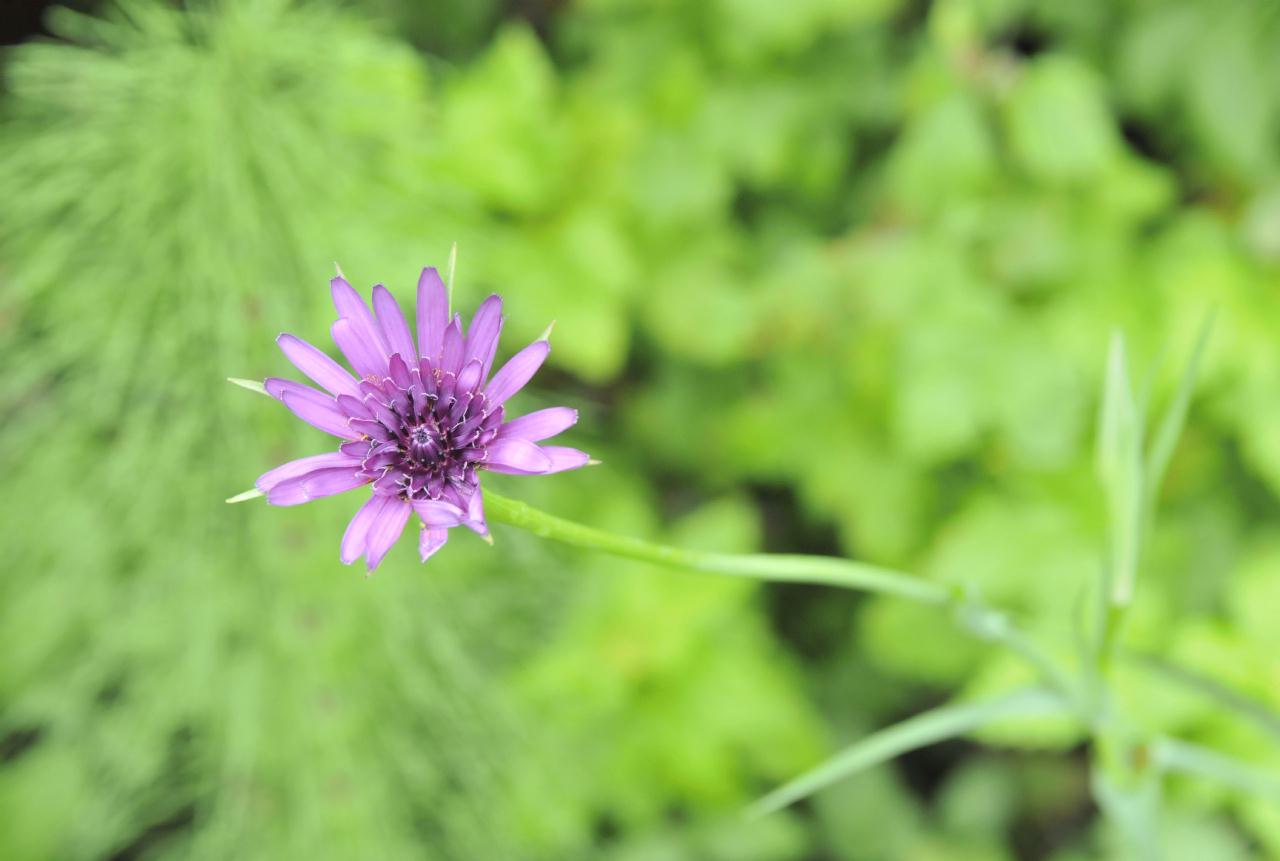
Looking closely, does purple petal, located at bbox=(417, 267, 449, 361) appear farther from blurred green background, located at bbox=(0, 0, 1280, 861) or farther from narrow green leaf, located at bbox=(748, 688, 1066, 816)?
blurred green background, located at bbox=(0, 0, 1280, 861)

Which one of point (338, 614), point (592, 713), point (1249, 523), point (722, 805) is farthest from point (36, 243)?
point (1249, 523)

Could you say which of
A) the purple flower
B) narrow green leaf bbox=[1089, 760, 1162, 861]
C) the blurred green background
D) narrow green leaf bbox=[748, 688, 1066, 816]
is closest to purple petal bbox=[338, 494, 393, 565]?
the purple flower

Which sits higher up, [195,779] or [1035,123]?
[1035,123]

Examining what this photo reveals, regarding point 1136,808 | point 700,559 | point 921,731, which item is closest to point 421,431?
point 700,559

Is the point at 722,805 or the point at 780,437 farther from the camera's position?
the point at 780,437

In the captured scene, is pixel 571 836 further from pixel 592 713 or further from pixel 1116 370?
pixel 1116 370
